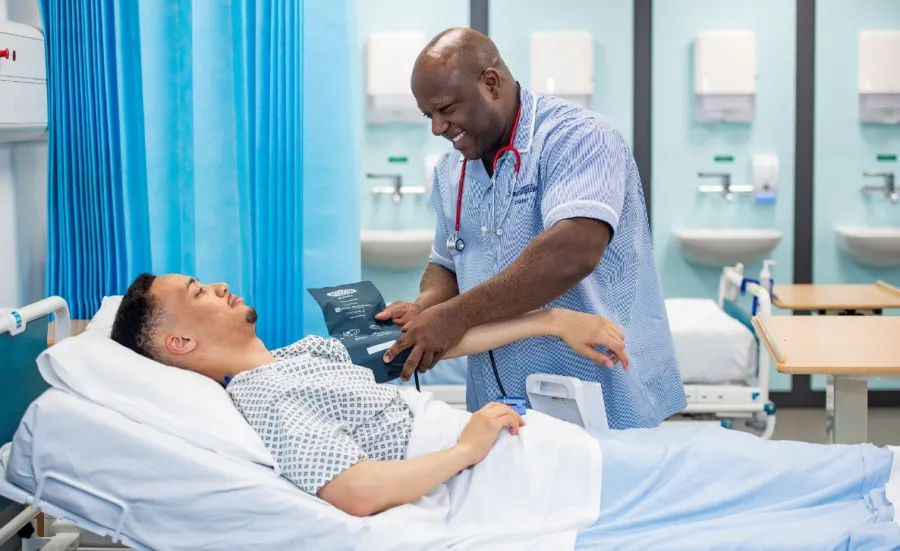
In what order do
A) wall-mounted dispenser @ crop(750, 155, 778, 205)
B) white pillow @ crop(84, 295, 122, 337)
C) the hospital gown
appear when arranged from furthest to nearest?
1. wall-mounted dispenser @ crop(750, 155, 778, 205)
2. white pillow @ crop(84, 295, 122, 337)
3. the hospital gown

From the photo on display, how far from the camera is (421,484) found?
172cm

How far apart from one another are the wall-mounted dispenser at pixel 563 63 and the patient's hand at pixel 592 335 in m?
3.11

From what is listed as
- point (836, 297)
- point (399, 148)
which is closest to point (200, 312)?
point (836, 297)

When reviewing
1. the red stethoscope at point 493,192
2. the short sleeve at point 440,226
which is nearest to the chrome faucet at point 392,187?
the short sleeve at point 440,226

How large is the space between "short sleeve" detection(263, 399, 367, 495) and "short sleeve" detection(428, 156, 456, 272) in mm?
610

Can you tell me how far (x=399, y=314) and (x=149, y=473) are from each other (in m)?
0.69

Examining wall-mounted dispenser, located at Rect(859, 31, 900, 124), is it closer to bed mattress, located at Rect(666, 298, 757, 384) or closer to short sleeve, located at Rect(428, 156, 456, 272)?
bed mattress, located at Rect(666, 298, 757, 384)

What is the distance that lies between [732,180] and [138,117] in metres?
3.34

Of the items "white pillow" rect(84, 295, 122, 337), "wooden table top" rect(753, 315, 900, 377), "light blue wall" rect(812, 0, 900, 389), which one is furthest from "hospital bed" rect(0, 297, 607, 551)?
"light blue wall" rect(812, 0, 900, 389)

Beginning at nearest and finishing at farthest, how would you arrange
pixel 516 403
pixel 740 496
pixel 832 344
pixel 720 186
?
pixel 740 496, pixel 516 403, pixel 832 344, pixel 720 186

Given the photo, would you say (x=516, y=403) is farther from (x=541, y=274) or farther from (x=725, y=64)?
(x=725, y=64)

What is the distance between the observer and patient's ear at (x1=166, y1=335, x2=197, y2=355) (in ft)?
6.41

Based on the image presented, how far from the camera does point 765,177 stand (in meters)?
5.00

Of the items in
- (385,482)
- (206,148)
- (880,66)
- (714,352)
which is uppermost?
(880,66)
